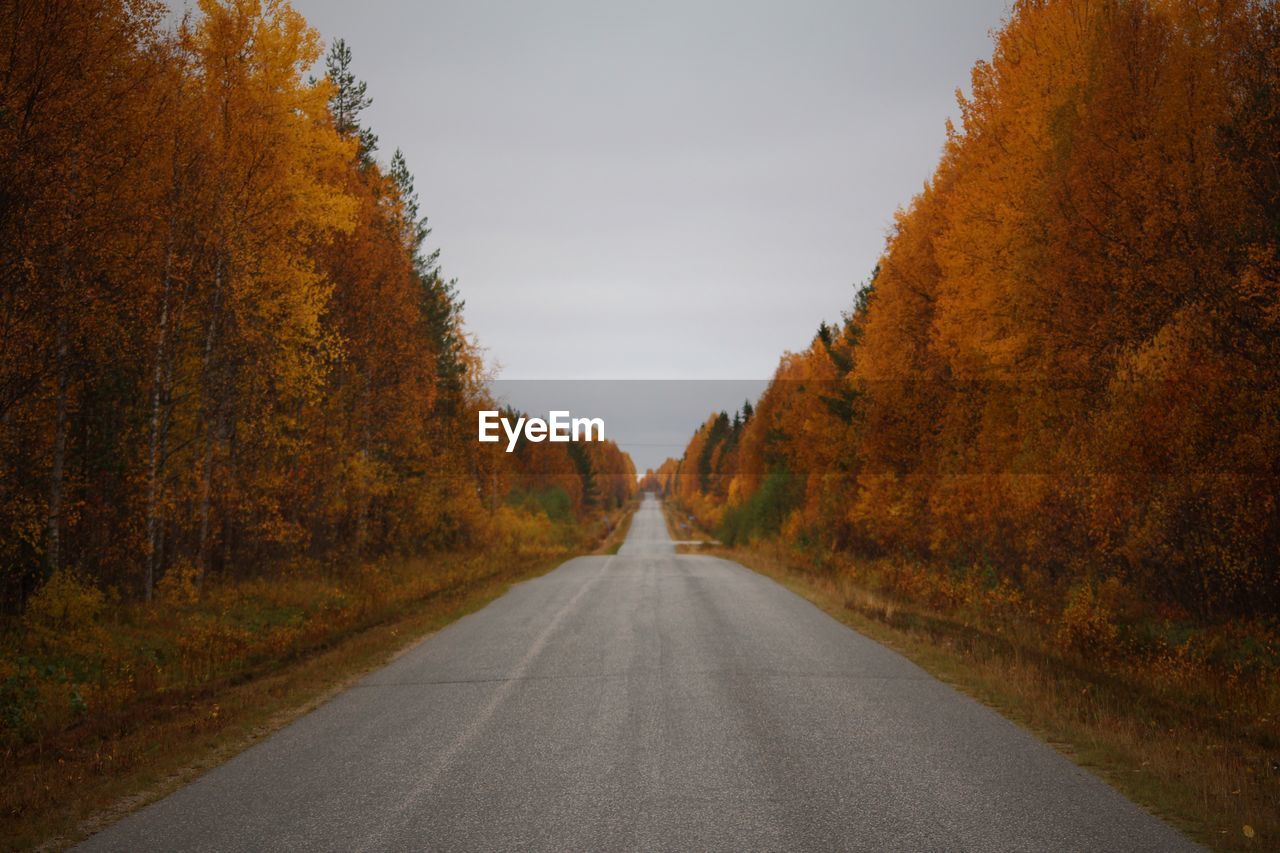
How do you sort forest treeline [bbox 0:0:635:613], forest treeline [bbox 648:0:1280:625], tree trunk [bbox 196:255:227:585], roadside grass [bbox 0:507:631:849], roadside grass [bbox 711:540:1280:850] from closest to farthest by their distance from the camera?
roadside grass [bbox 711:540:1280:850], roadside grass [bbox 0:507:631:849], forest treeline [bbox 0:0:635:613], forest treeline [bbox 648:0:1280:625], tree trunk [bbox 196:255:227:585]

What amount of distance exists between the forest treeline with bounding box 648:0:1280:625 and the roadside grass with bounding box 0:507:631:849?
1262cm

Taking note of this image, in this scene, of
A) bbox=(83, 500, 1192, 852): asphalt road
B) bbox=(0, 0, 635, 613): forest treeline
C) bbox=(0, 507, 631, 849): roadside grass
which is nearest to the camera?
bbox=(83, 500, 1192, 852): asphalt road

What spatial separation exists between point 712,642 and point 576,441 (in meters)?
102

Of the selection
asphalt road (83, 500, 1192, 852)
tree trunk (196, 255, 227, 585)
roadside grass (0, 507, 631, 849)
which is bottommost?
roadside grass (0, 507, 631, 849)

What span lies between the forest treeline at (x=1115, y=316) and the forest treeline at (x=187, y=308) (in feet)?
50.9

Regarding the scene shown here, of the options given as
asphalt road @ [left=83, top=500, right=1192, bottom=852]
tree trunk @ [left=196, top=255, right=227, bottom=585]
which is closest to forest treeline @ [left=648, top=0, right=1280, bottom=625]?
asphalt road @ [left=83, top=500, right=1192, bottom=852]

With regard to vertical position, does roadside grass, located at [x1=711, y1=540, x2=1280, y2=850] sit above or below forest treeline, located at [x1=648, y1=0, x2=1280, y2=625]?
below

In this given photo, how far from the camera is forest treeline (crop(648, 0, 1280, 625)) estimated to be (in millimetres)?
12453

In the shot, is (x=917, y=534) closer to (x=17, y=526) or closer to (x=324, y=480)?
(x=324, y=480)

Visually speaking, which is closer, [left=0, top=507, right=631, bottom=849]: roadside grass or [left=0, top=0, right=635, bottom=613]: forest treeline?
[left=0, top=507, right=631, bottom=849]: roadside grass

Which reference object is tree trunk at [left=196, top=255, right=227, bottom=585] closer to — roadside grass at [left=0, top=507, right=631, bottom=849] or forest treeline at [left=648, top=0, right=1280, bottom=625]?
roadside grass at [left=0, top=507, right=631, bottom=849]

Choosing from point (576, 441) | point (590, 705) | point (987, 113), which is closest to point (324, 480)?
point (590, 705)

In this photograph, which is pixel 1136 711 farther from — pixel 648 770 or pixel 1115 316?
pixel 1115 316

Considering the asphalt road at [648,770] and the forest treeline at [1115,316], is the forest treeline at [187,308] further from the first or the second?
the forest treeline at [1115,316]
